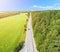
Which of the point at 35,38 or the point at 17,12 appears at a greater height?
the point at 17,12

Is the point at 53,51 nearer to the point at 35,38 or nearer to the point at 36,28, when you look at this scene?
the point at 35,38

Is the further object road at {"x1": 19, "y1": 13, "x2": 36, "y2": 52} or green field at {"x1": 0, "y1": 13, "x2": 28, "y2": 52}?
road at {"x1": 19, "y1": 13, "x2": 36, "y2": 52}

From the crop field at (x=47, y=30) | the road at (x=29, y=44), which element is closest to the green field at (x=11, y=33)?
the road at (x=29, y=44)

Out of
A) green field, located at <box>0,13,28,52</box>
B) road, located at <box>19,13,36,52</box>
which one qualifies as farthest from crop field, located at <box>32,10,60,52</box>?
green field, located at <box>0,13,28,52</box>

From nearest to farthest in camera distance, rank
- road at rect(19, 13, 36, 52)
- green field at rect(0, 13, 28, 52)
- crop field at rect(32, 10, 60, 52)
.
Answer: green field at rect(0, 13, 28, 52) < crop field at rect(32, 10, 60, 52) < road at rect(19, 13, 36, 52)

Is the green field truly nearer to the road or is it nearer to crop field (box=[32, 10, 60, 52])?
the road

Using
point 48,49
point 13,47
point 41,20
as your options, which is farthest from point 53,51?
point 41,20

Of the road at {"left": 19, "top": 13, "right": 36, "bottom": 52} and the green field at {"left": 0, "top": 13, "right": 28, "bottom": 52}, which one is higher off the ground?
the green field at {"left": 0, "top": 13, "right": 28, "bottom": 52}
